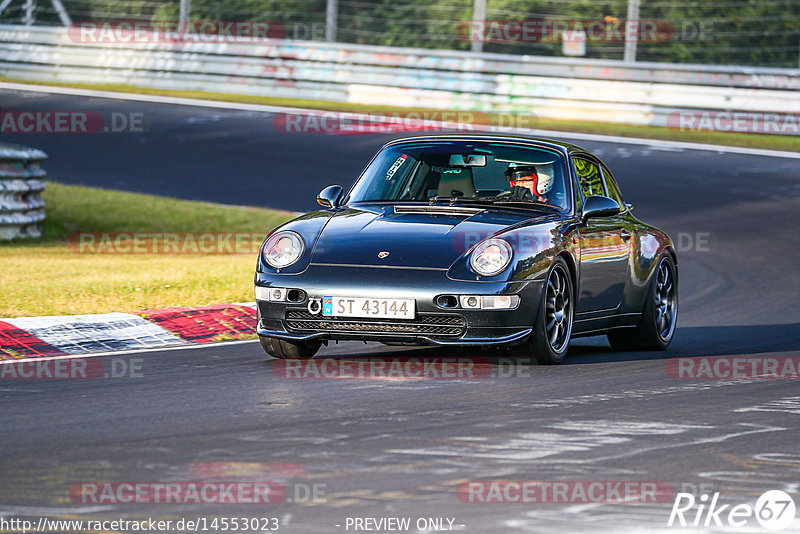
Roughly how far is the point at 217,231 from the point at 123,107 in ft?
32.0

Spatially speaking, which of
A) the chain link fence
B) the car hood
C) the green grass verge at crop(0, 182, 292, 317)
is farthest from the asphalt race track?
the chain link fence

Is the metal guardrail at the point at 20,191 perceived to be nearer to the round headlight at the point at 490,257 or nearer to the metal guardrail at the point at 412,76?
the round headlight at the point at 490,257

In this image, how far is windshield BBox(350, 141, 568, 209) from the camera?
9188 millimetres

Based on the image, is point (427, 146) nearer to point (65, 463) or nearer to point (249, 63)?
point (65, 463)

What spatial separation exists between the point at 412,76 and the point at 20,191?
11169mm

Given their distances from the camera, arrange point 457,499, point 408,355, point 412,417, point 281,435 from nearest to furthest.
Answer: point 457,499 < point 281,435 < point 412,417 < point 408,355

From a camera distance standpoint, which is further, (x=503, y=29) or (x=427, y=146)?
(x=503, y=29)

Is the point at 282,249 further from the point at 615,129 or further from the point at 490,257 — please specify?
the point at 615,129

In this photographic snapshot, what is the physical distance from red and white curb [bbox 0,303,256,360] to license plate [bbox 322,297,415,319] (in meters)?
1.87

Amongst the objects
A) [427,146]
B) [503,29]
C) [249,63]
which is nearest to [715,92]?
[503,29]

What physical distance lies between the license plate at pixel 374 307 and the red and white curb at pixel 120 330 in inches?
73.6

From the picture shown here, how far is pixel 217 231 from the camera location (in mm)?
16953

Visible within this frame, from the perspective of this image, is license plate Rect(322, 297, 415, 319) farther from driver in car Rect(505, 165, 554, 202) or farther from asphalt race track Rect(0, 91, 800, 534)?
driver in car Rect(505, 165, 554, 202)

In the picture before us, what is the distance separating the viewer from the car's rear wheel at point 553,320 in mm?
8320
